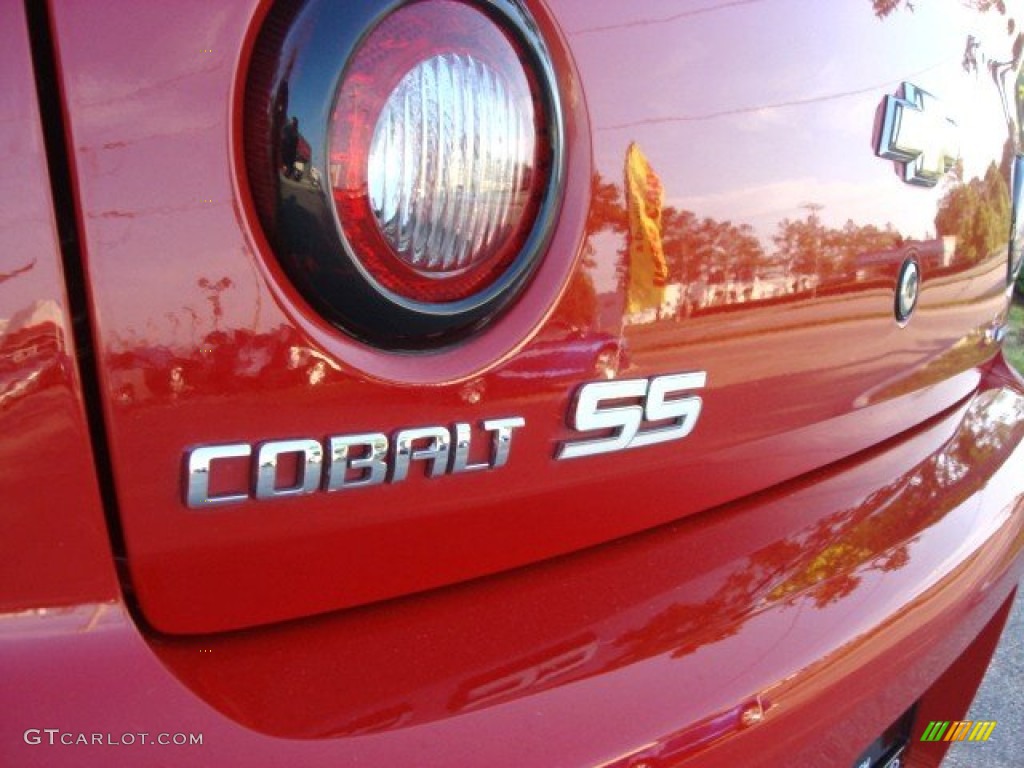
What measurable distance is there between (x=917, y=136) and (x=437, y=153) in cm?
84

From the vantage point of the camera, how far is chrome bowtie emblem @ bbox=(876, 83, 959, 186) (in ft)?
4.24

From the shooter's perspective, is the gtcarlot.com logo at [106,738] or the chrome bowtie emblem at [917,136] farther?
the chrome bowtie emblem at [917,136]

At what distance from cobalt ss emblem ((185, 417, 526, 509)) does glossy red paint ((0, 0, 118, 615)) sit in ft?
0.27

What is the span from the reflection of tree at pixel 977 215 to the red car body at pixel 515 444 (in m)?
0.04

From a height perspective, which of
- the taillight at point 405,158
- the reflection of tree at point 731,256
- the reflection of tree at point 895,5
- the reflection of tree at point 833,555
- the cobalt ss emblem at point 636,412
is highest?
the reflection of tree at point 895,5

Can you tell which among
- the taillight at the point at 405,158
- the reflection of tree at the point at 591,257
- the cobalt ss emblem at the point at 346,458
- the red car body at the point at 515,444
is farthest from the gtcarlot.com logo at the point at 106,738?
the reflection of tree at the point at 591,257

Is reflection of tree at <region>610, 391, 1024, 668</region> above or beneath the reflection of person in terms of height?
beneath

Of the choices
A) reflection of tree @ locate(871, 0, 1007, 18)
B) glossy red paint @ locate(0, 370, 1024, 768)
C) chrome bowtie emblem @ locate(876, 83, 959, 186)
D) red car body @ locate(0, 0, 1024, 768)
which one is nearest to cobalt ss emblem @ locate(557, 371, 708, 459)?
red car body @ locate(0, 0, 1024, 768)

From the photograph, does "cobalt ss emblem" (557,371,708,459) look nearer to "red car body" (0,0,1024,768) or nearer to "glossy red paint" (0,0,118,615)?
"red car body" (0,0,1024,768)

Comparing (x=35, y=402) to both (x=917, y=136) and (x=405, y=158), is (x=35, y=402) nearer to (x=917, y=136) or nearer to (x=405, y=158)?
(x=405, y=158)

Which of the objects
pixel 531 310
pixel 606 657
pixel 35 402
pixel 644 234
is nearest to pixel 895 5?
pixel 644 234

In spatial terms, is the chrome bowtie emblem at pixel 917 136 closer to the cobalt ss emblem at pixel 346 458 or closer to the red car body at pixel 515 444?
the red car body at pixel 515 444

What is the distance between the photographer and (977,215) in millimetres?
1602

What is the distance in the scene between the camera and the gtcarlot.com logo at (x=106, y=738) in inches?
27.8
